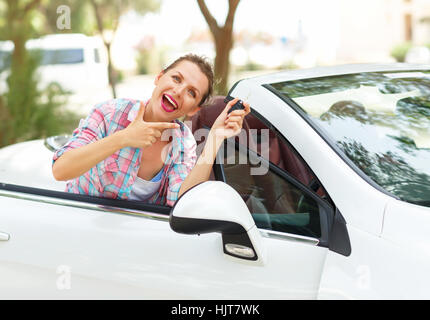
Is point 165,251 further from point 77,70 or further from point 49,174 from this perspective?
point 77,70

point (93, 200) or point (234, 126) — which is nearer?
point (234, 126)

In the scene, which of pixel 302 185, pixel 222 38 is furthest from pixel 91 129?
pixel 222 38

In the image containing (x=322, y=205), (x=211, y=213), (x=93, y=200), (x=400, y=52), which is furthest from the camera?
(x=400, y=52)

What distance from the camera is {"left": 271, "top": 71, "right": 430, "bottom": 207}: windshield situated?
2045 mm

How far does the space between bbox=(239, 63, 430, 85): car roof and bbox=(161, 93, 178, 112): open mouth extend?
0.31 meters

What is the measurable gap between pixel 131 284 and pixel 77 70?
16.6m

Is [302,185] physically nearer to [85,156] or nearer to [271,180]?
[271,180]

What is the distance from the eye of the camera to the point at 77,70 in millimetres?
18031

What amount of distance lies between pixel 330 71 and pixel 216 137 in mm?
614

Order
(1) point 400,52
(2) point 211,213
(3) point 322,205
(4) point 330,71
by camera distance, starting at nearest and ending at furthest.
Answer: (2) point 211,213, (3) point 322,205, (4) point 330,71, (1) point 400,52

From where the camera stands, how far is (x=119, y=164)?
240cm
